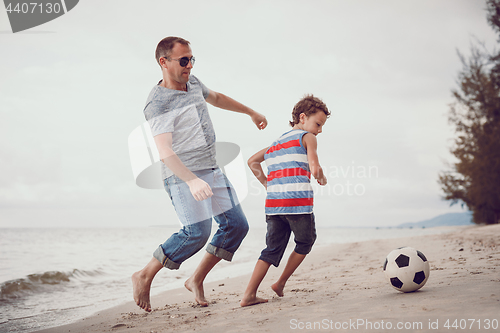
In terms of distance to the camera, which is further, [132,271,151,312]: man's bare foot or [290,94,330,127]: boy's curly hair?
[290,94,330,127]: boy's curly hair

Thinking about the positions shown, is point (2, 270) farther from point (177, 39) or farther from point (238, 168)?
point (177, 39)

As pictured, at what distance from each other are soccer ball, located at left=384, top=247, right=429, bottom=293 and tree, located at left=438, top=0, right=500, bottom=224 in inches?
809

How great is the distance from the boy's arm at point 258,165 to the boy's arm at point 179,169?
29.8 inches

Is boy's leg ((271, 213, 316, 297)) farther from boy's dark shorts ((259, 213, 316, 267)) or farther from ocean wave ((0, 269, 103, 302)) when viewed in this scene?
ocean wave ((0, 269, 103, 302))

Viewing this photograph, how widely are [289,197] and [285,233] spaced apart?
1.07ft

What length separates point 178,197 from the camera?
111 inches

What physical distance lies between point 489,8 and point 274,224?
891 inches

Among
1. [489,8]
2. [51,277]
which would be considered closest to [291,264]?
→ [51,277]

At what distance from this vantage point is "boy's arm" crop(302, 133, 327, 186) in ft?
9.12

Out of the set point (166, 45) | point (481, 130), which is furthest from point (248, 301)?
point (481, 130)

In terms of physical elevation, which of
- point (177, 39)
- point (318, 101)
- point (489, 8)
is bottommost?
point (318, 101)

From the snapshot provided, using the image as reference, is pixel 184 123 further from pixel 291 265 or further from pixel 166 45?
pixel 291 265

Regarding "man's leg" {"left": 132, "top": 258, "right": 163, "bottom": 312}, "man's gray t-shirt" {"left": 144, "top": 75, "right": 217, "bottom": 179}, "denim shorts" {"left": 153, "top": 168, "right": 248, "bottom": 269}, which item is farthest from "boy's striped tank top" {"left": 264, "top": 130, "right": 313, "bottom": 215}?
"man's leg" {"left": 132, "top": 258, "right": 163, "bottom": 312}

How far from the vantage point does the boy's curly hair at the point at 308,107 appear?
313cm
